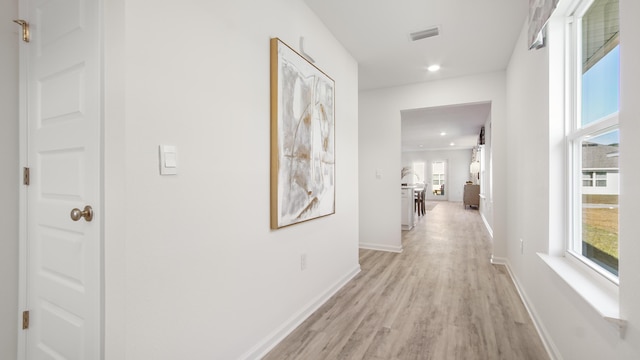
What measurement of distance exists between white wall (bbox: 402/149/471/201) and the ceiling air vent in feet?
37.3

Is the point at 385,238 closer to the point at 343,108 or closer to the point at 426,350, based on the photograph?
the point at 343,108

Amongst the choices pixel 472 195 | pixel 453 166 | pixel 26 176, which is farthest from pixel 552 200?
pixel 453 166

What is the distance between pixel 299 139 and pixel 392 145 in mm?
2509

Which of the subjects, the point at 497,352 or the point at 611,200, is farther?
the point at 497,352

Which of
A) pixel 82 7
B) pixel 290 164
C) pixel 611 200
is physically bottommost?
pixel 611 200

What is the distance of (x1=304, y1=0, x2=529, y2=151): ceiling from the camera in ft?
7.77

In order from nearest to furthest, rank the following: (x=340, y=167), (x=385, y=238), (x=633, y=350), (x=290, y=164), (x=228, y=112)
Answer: (x=633, y=350) → (x=228, y=112) → (x=290, y=164) → (x=340, y=167) → (x=385, y=238)

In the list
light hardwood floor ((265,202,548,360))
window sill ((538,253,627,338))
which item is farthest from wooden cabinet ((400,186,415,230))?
window sill ((538,253,627,338))

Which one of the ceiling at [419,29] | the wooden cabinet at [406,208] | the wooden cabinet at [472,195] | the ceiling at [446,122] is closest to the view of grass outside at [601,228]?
the ceiling at [419,29]

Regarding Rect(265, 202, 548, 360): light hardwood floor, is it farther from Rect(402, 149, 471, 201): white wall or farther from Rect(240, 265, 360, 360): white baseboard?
Rect(402, 149, 471, 201): white wall

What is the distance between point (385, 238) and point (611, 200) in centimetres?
315

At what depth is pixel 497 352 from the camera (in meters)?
1.83

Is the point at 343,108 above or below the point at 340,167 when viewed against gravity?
above

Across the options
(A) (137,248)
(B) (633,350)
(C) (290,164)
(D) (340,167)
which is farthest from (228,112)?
(B) (633,350)
